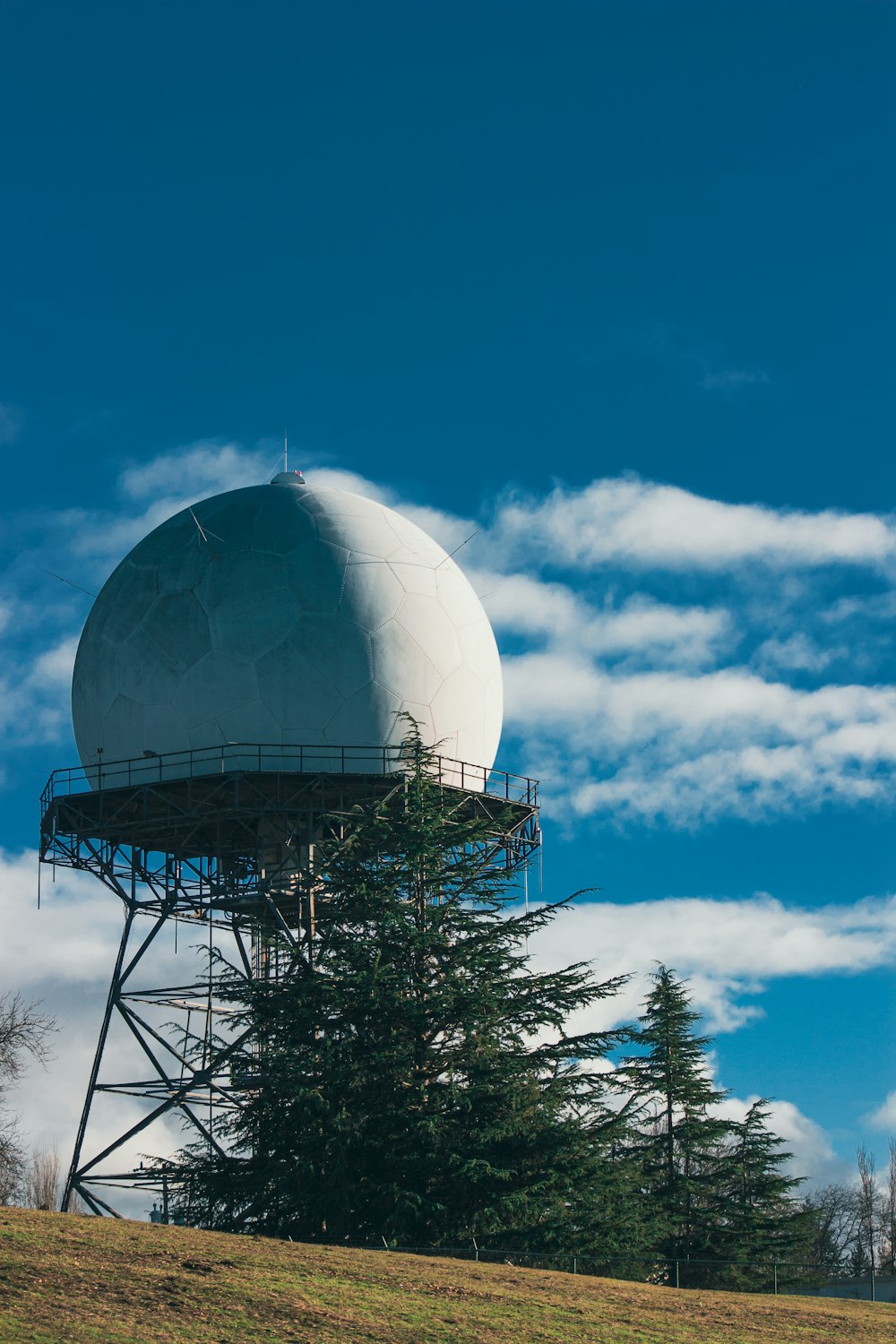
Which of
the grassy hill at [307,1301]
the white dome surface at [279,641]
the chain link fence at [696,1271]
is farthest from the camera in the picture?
the white dome surface at [279,641]

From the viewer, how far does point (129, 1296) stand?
59.3ft

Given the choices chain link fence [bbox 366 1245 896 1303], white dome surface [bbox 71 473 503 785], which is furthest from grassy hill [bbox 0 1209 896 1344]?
white dome surface [bbox 71 473 503 785]

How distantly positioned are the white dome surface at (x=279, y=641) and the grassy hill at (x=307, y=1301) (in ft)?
42.0

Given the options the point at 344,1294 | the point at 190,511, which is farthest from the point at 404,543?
the point at 344,1294

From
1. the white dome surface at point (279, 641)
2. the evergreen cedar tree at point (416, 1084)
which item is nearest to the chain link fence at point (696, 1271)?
the evergreen cedar tree at point (416, 1084)

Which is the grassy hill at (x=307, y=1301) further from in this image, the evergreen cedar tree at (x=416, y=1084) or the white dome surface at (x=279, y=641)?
the white dome surface at (x=279, y=641)

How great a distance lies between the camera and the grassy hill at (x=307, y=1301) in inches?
680

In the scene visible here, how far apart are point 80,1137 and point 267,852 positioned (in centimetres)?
703

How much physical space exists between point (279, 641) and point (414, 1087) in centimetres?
1028

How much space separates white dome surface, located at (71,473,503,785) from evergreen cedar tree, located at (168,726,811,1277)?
2650 mm

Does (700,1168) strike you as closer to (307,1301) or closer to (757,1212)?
(757,1212)

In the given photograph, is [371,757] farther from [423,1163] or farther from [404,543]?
[423,1163]

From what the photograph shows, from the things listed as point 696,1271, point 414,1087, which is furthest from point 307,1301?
point 696,1271

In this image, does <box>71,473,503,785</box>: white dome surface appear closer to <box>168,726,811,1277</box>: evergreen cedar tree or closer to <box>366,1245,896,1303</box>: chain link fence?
<box>168,726,811,1277</box>: evergreen cedar tree
